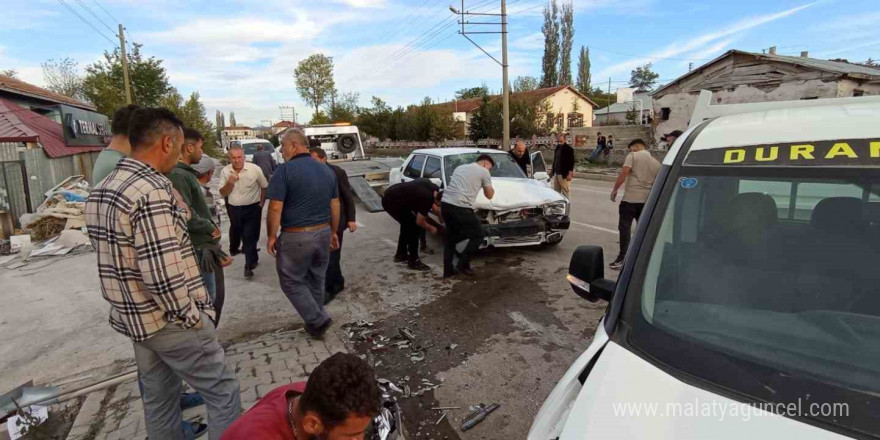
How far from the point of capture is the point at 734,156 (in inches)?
70.2

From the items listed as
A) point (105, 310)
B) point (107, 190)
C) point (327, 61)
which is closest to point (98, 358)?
point (105, 310)

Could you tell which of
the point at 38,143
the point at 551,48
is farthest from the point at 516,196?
the point at 551,48

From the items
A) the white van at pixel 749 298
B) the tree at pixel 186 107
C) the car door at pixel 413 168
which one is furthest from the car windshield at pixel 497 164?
the tree at pixel 186 107

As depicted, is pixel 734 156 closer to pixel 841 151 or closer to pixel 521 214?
pixel 841 151

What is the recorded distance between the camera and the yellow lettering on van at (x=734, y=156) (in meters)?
1.77

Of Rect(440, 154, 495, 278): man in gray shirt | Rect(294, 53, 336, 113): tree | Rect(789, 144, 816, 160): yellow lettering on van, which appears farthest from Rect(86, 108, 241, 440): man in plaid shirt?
Rect(294, 53, 336, 113): tree

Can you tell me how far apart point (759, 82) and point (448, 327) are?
21.3 m

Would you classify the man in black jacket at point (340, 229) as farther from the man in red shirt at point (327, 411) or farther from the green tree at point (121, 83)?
the green tree at point (121, 83)

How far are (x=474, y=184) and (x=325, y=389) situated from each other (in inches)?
178

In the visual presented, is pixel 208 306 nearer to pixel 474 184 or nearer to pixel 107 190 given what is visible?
pixel 107 190

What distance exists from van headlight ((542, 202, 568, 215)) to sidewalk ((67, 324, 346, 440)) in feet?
12.0

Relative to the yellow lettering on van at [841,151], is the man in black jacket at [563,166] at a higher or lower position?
lower

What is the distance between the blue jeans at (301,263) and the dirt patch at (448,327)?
1.72 feet

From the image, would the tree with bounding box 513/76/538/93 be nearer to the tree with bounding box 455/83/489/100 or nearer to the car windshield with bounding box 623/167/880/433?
the tree with bounding box 455/83/489/100
